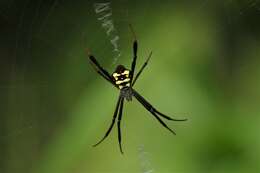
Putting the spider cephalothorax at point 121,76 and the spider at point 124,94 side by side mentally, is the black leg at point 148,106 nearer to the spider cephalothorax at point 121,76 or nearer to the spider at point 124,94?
the spider at point 124,94

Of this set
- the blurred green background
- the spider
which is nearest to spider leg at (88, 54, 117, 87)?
the spider

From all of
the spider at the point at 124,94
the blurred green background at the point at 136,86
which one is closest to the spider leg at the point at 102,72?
the spider at the point at 124,94

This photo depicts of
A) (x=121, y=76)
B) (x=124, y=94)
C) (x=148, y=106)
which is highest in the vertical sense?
(x=121, y=76)

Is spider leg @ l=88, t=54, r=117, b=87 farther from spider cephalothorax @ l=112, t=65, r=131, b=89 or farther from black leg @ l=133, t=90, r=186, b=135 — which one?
black leg @ l=133, t=90, r=186, b=135

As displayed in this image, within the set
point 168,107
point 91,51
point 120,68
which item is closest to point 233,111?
point 168,107

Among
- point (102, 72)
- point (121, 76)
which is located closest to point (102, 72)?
point (102, 72)

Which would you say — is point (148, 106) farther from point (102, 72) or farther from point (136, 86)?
point (102, 72)

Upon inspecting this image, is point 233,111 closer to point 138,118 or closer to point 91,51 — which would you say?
point 138,118

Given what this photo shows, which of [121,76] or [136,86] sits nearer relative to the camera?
[121,76]
